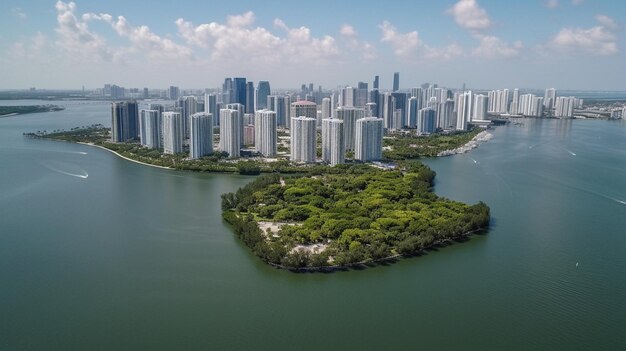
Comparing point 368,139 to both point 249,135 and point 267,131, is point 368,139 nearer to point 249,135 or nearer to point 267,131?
point 267,131

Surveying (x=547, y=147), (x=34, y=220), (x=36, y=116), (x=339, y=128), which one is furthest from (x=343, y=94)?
(x=34, y=220)

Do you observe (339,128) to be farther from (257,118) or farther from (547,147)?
(547,147)

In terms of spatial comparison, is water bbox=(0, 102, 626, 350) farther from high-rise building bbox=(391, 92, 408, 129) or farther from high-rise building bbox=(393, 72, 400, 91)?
high-rise building bbox=(393, 72, 400, 91)

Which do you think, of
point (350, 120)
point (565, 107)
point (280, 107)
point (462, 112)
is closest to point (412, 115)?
point (462, 112)

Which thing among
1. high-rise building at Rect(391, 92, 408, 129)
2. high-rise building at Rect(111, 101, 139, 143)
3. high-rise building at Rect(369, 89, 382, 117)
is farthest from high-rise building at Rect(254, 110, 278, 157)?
high-rise building at Rect(369, 89, 382, 117)

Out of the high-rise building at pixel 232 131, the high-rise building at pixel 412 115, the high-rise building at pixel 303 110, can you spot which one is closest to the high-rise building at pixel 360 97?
the high-rise building at pixel 412 115
